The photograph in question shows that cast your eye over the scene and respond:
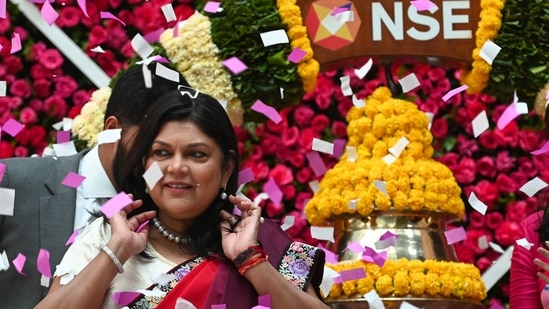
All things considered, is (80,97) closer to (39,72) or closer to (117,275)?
(39,72)

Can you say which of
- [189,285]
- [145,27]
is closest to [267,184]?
[145,27]

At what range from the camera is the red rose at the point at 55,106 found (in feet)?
17.8

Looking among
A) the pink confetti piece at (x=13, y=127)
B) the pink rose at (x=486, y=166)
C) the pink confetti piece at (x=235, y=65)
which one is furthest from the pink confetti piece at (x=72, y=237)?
the pink rose at (x=486, y=166)

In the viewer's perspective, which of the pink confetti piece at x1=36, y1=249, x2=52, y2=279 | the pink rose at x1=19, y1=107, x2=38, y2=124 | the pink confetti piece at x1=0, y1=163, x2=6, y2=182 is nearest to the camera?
the pink confetti piece at x1=36, y1=249, x2=52, y2=279

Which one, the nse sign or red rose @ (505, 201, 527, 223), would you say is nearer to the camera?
the nse sign

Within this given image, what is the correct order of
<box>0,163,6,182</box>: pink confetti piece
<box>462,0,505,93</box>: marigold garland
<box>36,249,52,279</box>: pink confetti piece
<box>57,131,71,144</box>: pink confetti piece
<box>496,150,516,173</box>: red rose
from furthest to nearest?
<box>496,150,516,173</box>: red rose
<box>462,0,505,93</box>: marigold garland
<box>57,131,71,144</box>: pink confetti piece
<box>0,163,6,182</box>: pink confetti piece
<box>36,249,52,279</box>: pink confetti piece

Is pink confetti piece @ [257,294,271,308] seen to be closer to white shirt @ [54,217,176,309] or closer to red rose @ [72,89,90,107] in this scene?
white shirt @ [54,217,176,309]

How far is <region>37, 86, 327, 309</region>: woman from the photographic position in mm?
3002

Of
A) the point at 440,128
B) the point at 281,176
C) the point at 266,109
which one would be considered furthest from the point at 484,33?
the point at 281,176

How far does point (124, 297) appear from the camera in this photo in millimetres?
3002

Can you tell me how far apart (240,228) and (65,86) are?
2.53m

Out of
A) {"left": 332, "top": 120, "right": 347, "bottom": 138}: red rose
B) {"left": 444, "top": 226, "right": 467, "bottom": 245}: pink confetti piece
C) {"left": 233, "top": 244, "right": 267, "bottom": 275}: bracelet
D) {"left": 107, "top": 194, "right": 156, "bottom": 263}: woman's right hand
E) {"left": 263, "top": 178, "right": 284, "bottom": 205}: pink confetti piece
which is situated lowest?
{"left": 263, "top": 178, "right": 284, "bottom": 205}: pink confetti piece

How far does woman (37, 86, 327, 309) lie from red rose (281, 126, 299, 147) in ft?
7.42

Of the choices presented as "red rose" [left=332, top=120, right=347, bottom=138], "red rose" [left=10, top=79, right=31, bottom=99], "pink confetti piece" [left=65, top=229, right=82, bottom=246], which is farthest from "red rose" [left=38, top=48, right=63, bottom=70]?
"pink confetti piece" [left=65, top=229, right=82, bottom=246]
